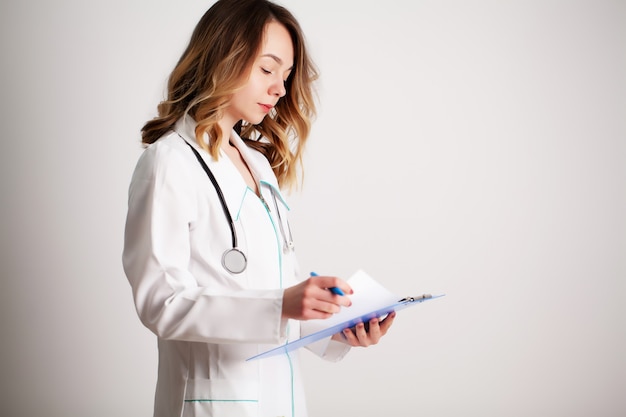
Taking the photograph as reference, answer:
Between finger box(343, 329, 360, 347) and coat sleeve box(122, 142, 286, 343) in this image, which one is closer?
coat sleeve box(122, 142, 286, 343)

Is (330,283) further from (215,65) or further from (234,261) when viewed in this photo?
(215,65)

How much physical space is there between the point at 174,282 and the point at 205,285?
5.9 inches

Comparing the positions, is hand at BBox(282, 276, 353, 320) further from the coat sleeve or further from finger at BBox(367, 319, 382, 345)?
finger at BBox(367, 319, 382, 345)

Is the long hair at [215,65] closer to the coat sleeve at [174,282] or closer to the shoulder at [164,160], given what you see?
the shoulder at [164,160]

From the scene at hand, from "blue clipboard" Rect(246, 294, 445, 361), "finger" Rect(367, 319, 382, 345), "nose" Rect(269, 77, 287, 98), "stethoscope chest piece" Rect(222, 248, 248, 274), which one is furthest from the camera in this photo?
"nose" Rect(269, 77, 287, 98)

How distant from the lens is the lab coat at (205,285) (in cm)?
142

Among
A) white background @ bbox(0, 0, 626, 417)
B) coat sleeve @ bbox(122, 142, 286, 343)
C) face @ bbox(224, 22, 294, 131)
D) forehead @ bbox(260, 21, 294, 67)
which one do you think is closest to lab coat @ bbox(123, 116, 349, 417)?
coat sleeve @ bbox(122, 142, 286, 343)

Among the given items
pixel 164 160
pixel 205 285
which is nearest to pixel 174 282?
pixel 205 285

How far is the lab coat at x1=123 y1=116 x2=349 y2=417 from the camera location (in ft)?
4.66

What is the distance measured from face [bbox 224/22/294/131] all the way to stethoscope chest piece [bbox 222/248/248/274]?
39 cm

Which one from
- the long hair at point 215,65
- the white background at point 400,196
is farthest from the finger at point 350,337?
the white background at point 400,196

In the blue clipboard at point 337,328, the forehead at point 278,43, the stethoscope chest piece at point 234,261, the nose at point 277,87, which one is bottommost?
the blue clipboard at point 337,328

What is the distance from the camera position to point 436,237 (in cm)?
384

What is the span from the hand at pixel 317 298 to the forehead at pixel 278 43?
698 mm
